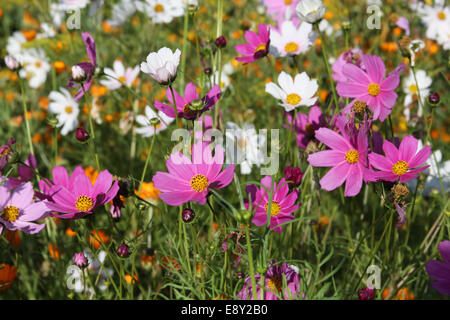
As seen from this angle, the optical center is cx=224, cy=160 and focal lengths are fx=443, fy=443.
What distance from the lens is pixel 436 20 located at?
1784 mm

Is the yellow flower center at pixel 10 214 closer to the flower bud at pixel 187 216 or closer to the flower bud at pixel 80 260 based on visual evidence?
the flower bud at pixel 80 260

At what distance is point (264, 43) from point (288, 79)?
128mm

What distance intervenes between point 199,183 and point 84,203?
23cm

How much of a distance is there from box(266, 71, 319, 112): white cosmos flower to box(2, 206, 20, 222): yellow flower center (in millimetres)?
577

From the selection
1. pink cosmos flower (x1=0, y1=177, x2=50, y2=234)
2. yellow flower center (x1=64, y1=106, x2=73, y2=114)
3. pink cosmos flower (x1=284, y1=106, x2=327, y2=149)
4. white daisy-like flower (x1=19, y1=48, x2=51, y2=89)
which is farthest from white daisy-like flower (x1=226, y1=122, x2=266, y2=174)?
white daisy-like flower (x1=19, y1=48, x2=51, y2=89)

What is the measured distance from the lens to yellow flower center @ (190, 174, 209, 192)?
0.78m

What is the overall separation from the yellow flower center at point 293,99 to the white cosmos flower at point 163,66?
308 mm

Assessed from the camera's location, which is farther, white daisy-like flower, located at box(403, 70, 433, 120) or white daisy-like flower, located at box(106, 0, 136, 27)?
white daisy-like flower, located at box(106, 0, 136, 27)

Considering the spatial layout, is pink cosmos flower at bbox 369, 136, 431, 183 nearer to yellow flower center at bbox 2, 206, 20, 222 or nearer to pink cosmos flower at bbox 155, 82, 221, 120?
pink cosmos flower at bbox 155, 82, 221, 120

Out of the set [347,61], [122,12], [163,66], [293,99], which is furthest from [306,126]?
[122,12]

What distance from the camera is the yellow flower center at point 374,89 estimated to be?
0.93 m

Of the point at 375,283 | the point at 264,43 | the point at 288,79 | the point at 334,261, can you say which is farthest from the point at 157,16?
the point at 375,283
